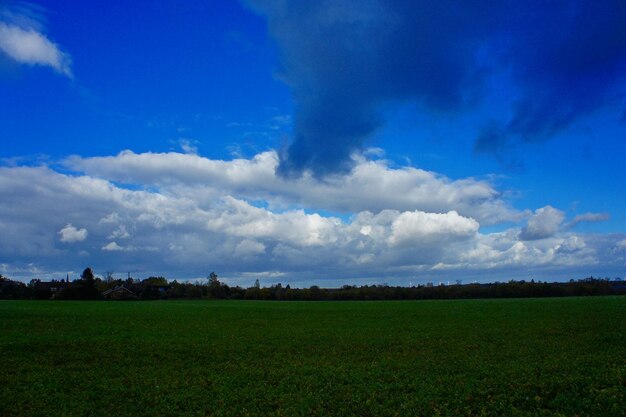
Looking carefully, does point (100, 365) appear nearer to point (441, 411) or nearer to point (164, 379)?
point (164, 379)

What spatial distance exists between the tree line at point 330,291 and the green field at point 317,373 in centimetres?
11236

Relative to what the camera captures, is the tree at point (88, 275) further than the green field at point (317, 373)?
Yes

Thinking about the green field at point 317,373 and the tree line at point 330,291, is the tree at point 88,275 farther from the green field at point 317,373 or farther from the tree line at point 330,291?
the green field at point 317,373

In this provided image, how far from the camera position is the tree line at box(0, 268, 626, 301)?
5694 inches

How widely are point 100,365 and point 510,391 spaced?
21.5m

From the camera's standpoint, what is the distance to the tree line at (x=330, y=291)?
145m

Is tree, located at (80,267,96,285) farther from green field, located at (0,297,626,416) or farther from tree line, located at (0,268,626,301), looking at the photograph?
green field, located at (0,297,626,416)

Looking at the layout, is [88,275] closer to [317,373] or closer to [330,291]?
[330,291]

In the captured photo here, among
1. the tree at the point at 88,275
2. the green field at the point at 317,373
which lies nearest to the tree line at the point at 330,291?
the tree at the point at 88,275

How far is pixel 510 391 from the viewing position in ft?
68.4

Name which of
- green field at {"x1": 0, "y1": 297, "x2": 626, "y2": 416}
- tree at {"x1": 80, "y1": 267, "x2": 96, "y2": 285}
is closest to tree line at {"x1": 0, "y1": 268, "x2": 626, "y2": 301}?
tree at {"x1": 80, "y1": 267, "x2": 96, "y2": 285}

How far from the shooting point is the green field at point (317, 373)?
19.8 metres

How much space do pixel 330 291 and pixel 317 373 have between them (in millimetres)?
153508

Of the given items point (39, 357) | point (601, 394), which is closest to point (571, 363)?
point (601, 394)
